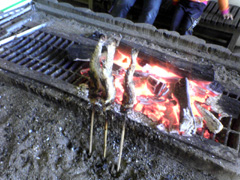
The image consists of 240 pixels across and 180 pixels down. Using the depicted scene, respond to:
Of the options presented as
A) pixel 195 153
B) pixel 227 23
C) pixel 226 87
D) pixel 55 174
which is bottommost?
pixel 55 174

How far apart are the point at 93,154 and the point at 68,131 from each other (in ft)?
1.14

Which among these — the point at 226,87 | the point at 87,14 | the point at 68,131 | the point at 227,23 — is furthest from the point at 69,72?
the point at 227,23

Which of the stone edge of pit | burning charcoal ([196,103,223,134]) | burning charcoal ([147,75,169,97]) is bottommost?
the stone edge of pit

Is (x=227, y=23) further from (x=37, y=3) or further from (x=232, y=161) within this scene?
(x=37, y=3)

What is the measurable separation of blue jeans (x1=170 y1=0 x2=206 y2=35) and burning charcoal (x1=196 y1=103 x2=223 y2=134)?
6.77ft

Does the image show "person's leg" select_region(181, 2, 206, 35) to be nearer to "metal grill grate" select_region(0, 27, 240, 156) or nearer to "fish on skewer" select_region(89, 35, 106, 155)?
"metal grill grate" select_region(0, 27, 240, 156)

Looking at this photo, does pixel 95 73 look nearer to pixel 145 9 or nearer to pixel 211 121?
pixel 211 121

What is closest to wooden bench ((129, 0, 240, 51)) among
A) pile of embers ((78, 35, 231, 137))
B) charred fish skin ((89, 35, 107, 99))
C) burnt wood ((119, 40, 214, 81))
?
burnt wood ((119, 40, 214, 81))

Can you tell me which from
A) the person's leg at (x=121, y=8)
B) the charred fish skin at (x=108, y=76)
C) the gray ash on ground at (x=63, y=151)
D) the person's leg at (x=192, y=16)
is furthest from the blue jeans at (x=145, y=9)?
the gray ash on ground at (x=63, y=151)

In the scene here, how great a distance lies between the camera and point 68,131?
204 centimetres

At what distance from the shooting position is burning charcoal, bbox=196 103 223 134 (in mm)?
1764

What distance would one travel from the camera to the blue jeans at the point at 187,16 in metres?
3.58

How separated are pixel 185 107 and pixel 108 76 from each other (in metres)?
0.73

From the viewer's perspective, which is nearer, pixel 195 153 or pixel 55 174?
pixel 195 153
